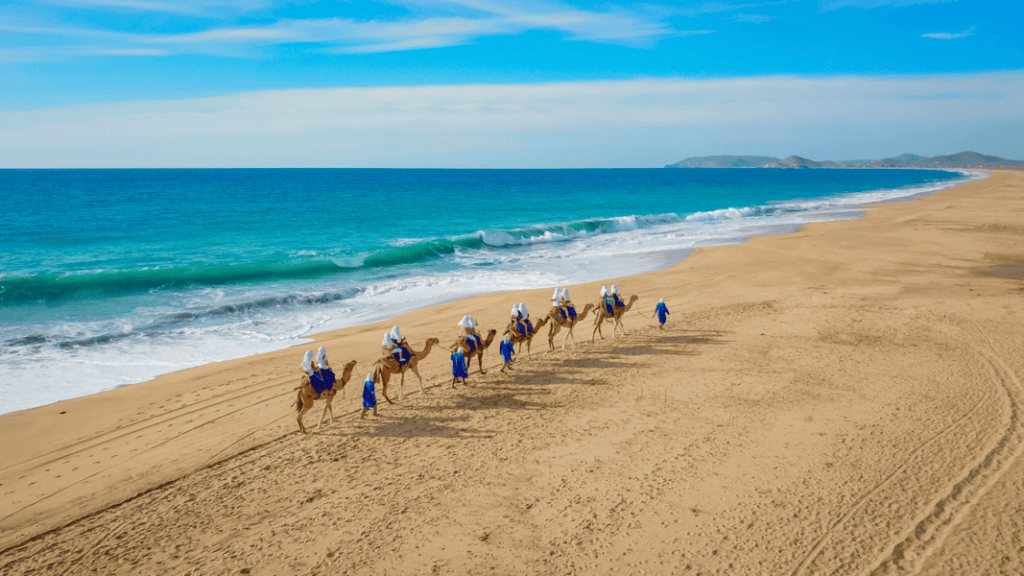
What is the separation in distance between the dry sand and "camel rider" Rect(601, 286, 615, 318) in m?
0.91

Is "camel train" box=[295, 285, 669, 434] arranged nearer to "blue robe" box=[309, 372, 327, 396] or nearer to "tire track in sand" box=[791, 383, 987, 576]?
"blue robe" box=[309, 372, 327, 396]

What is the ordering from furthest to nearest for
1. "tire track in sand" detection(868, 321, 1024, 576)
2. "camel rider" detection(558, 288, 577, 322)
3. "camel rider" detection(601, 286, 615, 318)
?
"camel rider" detection(601, 286, 615, 318)
"camel rider" detection(558, 288, 577, 322)
"tire track in sand" detection(868, 321, 1024, 576)

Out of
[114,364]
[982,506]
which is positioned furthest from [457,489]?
[114,364]

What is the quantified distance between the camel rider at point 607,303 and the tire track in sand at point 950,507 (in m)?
7.24

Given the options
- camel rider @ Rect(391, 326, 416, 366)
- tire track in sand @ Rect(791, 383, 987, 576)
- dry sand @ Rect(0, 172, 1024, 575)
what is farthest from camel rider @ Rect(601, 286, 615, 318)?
tire track in sand @ Rect(791, 383, 987, 576)

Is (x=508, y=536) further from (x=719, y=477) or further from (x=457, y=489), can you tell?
(x=719, y=477)

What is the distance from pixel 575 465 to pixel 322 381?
422 cm

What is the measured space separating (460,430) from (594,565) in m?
3.58

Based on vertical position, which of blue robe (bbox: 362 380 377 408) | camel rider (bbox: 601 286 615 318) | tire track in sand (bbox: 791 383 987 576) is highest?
camel rider (bbox: 601 286 615 318)

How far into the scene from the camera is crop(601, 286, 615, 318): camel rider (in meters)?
12.9

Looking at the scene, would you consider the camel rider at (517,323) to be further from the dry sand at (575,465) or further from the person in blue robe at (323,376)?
the person in blue robe at (323,376)

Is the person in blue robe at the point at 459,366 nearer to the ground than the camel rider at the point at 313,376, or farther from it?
nearer to the ground

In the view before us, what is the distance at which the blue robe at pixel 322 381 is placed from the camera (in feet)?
28.0

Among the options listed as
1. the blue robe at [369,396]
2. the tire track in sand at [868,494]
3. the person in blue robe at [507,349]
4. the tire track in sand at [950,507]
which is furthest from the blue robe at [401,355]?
the tire track in sand at [950,507]
